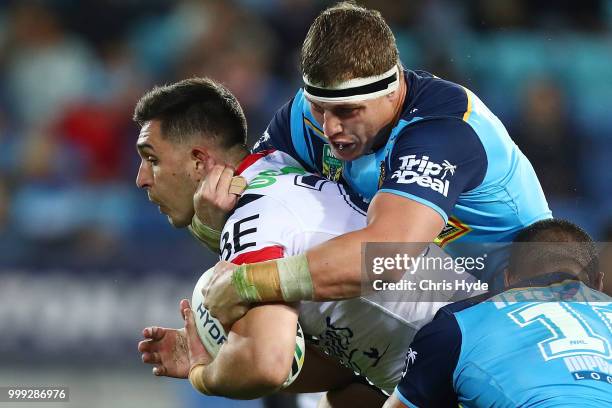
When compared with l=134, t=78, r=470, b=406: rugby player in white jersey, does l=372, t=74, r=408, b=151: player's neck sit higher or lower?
higher

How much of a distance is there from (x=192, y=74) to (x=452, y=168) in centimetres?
503

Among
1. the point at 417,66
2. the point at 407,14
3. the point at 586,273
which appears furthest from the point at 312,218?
the point at 407,14

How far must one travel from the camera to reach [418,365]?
10.3ft

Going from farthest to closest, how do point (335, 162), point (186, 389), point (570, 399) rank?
1. point (186, 389)
2. point (335, 162)
3. point (570, 399)

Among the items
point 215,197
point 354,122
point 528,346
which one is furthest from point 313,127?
point 528,346

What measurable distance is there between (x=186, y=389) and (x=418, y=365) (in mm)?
3166

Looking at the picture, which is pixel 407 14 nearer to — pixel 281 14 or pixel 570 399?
pixel 281 14

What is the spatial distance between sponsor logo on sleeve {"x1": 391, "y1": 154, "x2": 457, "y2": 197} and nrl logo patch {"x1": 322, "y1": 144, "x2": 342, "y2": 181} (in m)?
0.54

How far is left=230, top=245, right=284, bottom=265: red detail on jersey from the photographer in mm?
3172

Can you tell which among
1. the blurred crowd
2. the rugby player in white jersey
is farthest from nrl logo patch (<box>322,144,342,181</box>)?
the blurred crowd

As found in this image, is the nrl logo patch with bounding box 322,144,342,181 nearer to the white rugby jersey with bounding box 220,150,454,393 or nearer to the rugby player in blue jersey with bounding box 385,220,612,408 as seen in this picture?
the white rugby jersey with bounding box 220,150,454,393


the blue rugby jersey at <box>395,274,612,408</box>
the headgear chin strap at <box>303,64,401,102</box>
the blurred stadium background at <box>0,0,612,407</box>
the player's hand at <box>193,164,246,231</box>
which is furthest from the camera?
the blurred stadium background at <box>0,0,612,407</box>

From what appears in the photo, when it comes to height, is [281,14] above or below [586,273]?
above

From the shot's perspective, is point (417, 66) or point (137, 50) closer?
point (417, 66)
